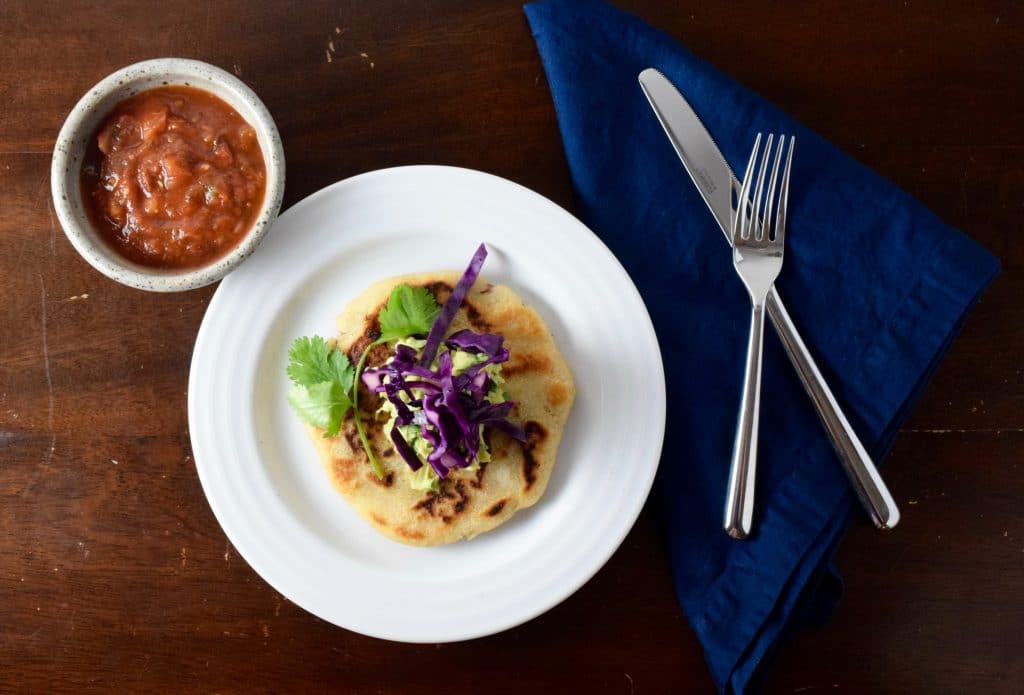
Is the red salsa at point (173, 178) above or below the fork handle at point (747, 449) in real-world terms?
above

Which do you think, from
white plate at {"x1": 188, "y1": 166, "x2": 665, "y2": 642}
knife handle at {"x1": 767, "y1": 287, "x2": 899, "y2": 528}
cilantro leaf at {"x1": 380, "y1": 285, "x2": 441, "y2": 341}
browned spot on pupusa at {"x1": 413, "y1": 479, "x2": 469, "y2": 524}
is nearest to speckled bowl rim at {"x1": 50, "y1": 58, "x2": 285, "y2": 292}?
white plate at {"x1": 188, "y1": 166, "x2": 665, "y2": 642}

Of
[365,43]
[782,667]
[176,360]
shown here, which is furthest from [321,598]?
[365,43]

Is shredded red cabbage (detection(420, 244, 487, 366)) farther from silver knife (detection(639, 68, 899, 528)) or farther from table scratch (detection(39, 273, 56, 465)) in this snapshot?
table scratch (detection(39, 273, 56, 465))

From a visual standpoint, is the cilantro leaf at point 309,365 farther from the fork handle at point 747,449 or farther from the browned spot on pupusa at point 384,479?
the fork handle at point 747,449

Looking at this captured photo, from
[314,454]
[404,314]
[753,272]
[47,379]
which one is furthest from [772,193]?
[47,379]

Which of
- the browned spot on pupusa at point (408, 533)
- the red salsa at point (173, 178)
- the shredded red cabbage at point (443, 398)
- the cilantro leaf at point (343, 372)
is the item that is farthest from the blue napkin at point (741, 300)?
the red salsa at point (173, 178)

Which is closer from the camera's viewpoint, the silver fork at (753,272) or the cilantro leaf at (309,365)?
the cilantro leaf at (309,365)
